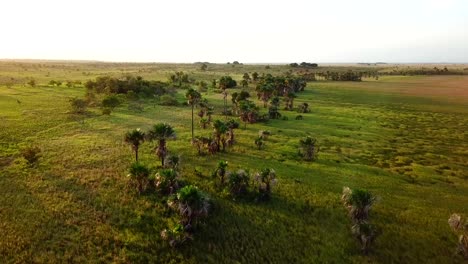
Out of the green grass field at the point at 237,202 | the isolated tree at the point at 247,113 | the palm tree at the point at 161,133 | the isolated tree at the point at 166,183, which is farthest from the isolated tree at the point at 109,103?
the isolated tree at the point at 166,183

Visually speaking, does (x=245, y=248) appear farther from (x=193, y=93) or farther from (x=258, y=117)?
(x=258, y=117)

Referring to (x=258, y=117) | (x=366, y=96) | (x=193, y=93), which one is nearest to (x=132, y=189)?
(x=193, y=93)

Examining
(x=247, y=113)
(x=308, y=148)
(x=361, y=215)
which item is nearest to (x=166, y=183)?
(x=361, y=215)

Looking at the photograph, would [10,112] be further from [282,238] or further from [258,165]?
[282,238]

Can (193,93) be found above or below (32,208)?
above

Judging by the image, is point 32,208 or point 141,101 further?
point 141,101

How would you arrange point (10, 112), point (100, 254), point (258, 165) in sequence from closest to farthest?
point (100, 254)
point (258, 165)
point (10, 112)

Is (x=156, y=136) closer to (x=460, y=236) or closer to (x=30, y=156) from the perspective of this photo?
(x=30, y=156)

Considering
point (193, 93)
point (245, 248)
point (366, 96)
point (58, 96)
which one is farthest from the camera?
point (366, 96)
